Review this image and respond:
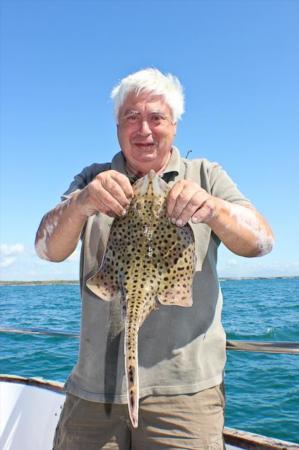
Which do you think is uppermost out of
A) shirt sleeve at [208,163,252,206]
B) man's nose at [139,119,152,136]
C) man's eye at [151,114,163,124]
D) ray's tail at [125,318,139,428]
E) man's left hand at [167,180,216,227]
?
man's eye at [151,114,163,124]

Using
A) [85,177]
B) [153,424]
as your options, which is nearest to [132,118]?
[85,177]

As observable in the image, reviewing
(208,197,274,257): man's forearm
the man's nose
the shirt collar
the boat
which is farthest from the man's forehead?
the boat

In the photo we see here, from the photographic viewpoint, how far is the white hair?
286 cm

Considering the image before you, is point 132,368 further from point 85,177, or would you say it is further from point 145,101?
point 145,101

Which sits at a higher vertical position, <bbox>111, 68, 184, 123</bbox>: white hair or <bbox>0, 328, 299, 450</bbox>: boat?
<bbox>111, 68, 184, 123</bbox>: white hair

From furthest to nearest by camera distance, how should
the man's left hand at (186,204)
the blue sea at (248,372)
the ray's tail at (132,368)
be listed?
the blue sea at (248,372) < the man's left hand at (186,204) < the ray's tail at (132,368)

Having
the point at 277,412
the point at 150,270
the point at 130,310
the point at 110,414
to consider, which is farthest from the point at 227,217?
the point at 277,412

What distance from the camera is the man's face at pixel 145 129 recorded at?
287 centimetres

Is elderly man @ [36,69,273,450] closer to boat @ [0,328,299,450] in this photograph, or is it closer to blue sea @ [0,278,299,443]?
boat @ [0,328,299,450]

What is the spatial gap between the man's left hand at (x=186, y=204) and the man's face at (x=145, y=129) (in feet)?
2.15

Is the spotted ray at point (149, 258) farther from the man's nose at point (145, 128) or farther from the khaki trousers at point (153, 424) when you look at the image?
the khaki trousers at point (153, 424)

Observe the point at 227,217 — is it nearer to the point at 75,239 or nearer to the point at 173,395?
the point at 75,239

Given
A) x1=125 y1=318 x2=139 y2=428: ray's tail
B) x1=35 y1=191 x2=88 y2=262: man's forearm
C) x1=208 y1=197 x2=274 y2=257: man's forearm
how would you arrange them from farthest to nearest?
x1=35 y1=191 x2=88 y2=262: man's forearm, x1=208 y1=197 x2=274 y2=257: man's forearm, x1=125 y1=318 x2=139 y2=428: ray's tail

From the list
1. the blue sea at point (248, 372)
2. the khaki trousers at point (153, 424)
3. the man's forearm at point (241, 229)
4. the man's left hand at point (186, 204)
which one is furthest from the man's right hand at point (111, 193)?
the blue sea at point (248, 372)
